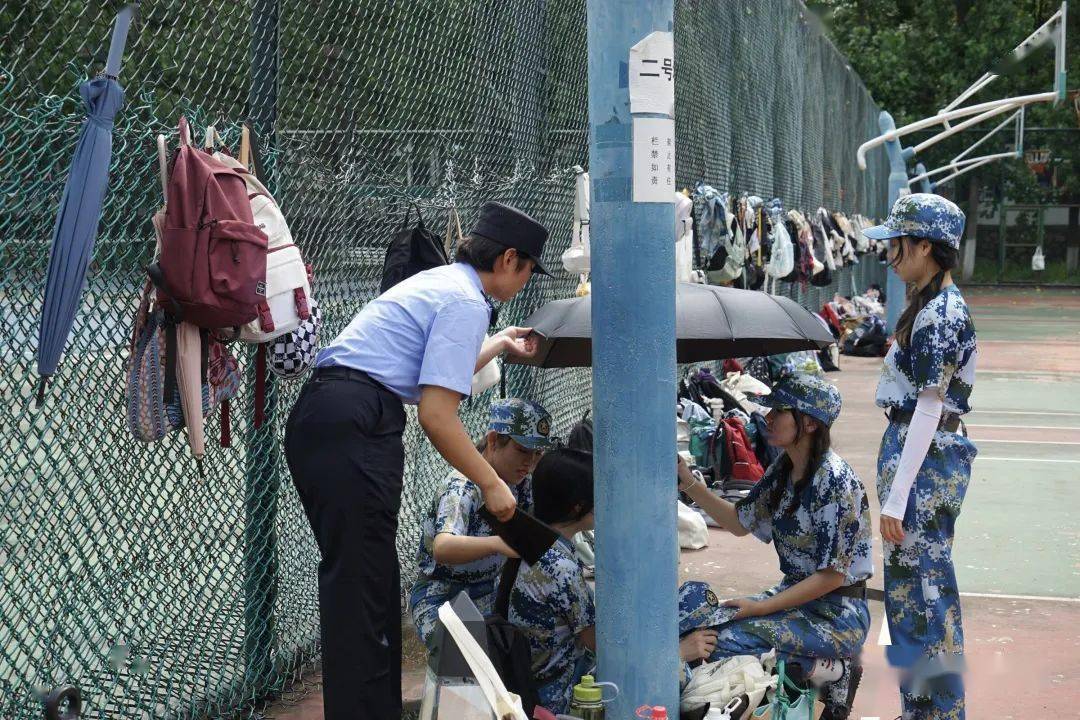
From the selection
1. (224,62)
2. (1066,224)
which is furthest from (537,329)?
(1066,224)

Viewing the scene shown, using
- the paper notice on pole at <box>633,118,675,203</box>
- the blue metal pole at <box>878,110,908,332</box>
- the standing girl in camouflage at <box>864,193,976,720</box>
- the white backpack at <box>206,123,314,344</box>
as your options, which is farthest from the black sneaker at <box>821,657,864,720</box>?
the blue metal pole at <box>878,110,908,332</box>

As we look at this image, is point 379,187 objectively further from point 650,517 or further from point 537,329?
point 650,517

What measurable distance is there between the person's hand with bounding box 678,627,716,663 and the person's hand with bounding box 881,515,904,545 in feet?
2.28

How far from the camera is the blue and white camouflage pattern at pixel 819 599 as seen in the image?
4473 mm

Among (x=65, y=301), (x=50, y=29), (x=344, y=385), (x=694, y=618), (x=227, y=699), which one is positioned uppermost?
(x=50, y=29)

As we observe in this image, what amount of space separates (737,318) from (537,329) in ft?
2.45

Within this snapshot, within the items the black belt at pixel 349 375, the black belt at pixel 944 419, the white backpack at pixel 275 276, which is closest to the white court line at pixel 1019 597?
the black belt at pixel 944 419

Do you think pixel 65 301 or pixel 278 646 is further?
pixel 278 646

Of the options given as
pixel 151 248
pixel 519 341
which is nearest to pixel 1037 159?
pixel 519 341

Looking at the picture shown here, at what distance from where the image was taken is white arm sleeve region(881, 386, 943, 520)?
4332mm

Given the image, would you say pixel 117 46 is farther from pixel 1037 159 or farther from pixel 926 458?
pixel 1037 159

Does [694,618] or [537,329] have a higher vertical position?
[537,329]

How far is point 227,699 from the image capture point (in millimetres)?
4707

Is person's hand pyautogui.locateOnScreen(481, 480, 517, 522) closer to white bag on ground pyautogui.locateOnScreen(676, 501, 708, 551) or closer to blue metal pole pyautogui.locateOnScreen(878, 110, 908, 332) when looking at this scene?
white bag on ground pyautogui.locateOnScreen(676, 501, 708, 551)
